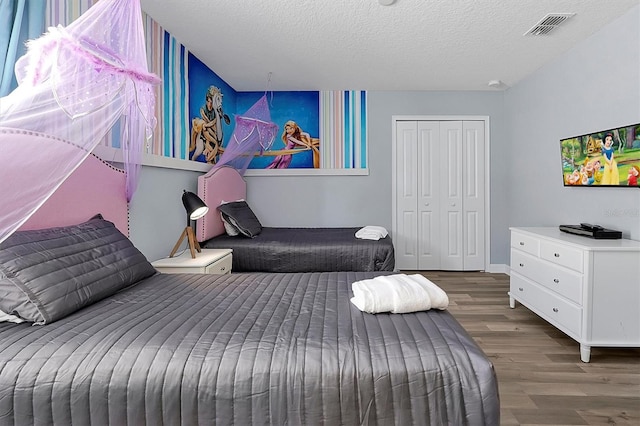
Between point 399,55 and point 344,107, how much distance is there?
4.93 ft

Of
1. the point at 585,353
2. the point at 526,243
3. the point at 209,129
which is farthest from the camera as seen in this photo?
the point at 209,129

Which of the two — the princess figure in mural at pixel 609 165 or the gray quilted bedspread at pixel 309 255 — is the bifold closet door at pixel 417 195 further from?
the princess figure in mural at pixel 609 165

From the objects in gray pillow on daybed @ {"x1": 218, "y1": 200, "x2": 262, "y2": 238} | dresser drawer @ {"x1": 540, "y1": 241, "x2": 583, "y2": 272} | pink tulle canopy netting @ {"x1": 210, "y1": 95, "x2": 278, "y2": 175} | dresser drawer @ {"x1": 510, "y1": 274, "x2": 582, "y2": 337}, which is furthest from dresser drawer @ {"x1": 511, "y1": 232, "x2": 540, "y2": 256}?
pink tulle canopy netting @ {"x1": 210, "y1": 95, "x2": 278, "y2": 175}

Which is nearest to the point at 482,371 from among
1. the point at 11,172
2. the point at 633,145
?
the point at 11,172

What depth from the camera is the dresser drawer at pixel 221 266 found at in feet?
9.69

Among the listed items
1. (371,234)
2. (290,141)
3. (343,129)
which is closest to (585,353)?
(371,234)

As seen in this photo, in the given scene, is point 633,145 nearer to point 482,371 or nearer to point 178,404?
point 482,371

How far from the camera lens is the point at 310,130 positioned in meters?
5.25

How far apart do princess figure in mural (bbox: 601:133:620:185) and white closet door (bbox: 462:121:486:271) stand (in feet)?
6.83

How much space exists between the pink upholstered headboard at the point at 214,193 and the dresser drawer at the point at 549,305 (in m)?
3.03

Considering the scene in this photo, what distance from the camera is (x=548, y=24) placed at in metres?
3.06

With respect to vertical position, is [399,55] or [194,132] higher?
[399,55]

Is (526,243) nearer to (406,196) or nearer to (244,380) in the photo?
(406,196)

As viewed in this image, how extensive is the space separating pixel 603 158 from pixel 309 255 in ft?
8.49
